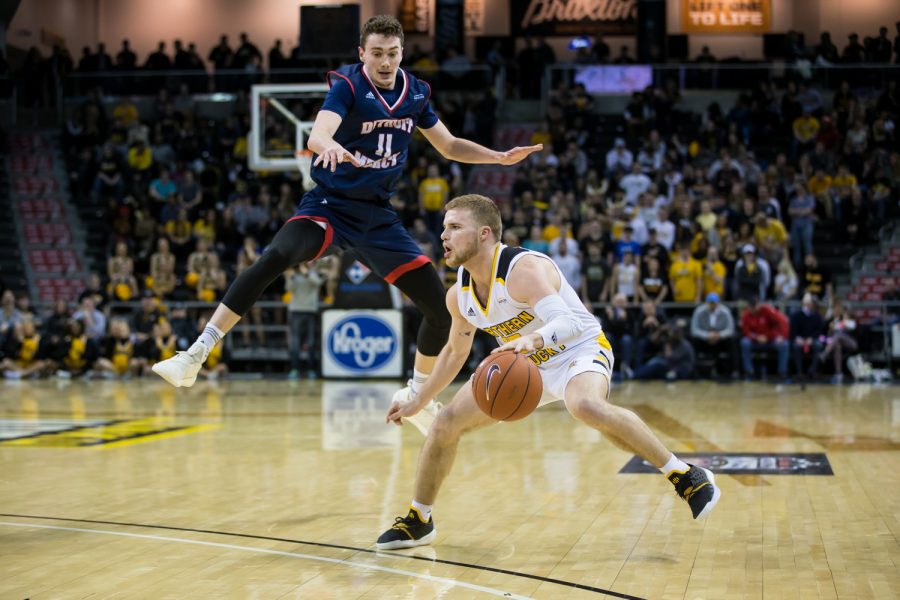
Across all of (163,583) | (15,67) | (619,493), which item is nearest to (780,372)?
(619,493)

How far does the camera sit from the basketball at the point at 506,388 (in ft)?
16.8

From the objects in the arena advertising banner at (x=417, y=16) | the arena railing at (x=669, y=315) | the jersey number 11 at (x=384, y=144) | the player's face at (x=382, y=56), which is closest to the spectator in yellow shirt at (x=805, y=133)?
the arena railing at (x=669, y=315)

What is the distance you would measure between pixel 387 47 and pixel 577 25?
2198 cm

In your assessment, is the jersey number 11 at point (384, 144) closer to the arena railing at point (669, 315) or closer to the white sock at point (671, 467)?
the white sock at point (671, 467)

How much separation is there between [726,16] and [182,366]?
79.2ft

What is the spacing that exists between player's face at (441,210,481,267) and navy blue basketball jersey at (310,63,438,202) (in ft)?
4.16

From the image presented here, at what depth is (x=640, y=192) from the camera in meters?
19.7

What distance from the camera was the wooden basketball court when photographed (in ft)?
15.8

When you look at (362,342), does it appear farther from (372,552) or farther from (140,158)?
(372,552)

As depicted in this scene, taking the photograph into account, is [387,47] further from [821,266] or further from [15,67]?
[15,67]

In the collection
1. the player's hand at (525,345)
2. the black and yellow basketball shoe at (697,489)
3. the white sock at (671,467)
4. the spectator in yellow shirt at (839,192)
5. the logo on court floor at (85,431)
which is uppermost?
the spectator in yellow shirt at (839,192)

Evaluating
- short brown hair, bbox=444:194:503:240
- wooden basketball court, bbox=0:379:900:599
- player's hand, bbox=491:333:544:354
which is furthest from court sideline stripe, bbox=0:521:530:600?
short brown hair, bbox=444:194:503:240

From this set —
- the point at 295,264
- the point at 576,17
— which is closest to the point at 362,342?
the point at 295,264

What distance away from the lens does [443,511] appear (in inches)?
257
